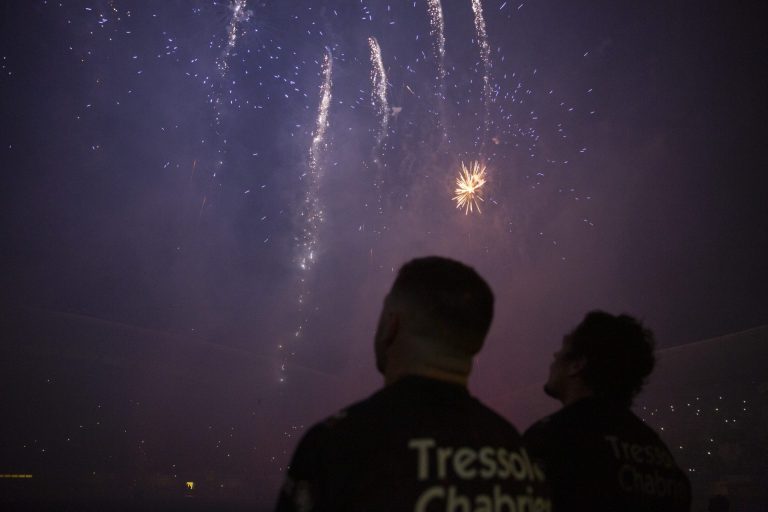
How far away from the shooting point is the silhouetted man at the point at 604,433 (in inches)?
124

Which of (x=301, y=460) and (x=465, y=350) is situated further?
(x=465, y=350)

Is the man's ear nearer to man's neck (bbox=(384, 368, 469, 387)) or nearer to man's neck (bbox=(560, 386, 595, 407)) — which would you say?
man's neck (bbox=(560, 386, 595, 407))

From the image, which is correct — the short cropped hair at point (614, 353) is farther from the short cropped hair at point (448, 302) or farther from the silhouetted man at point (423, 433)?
the short cropped hair at point (448, 302)

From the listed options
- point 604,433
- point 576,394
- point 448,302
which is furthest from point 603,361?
point 448,302

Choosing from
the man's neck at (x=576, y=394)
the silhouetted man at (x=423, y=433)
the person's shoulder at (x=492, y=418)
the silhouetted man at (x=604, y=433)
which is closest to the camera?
the silhouetted man at (x=423, y=433)

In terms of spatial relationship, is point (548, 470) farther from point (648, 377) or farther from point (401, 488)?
point (401, 488)

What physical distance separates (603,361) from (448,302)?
2178 mm

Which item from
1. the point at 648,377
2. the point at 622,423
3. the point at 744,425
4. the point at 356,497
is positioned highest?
the point at 744,425

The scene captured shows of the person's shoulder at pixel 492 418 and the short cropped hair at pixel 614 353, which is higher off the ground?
the short cropped hair at pixel 614 353

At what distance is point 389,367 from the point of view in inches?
89.7

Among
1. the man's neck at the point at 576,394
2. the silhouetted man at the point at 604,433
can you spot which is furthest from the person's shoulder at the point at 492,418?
the man's neck at the point at 576,394

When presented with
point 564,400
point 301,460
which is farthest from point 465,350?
point 564,400

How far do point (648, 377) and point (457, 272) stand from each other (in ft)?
8.66

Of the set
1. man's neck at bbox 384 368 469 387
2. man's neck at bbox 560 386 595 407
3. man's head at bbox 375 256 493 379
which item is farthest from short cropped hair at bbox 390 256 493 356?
man's neck at bbox 560 386 595 407
